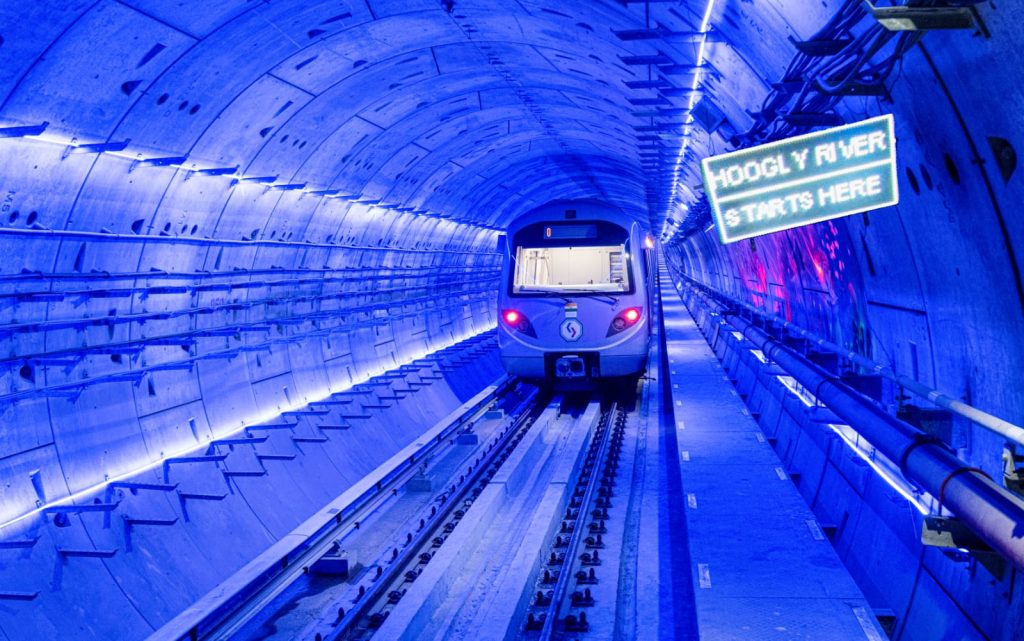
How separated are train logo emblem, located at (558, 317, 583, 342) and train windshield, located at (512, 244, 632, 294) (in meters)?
0.45

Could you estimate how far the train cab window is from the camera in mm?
13320

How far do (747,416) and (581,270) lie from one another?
3503mm

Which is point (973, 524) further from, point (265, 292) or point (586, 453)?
point (265, 292)

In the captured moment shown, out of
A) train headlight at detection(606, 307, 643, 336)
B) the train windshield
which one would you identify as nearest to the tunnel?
the train windshield

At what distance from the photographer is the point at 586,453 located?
1130 cm

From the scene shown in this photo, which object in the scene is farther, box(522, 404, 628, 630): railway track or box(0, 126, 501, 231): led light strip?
box(0, 126, 501, 231): led light strip

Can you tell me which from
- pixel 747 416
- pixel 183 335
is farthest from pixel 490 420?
pixel 183 335

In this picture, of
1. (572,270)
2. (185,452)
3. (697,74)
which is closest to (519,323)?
(572,270)

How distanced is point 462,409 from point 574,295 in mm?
2576

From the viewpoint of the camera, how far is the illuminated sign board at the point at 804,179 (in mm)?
5277

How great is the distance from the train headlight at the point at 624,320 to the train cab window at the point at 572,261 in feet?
1.06

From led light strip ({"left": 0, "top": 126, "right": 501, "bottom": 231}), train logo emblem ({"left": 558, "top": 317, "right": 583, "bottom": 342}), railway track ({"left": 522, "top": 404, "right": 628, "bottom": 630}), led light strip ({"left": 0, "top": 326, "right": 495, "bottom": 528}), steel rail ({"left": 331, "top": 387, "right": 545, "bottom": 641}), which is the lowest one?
railway track ({"left": 522, "top": 404, "right": 628, "bottom": 630})

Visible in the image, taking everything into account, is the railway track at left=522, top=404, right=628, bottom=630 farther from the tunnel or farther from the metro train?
the metro train

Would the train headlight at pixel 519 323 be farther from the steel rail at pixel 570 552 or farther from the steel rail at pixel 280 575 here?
the steel rail at pixel 280 575
